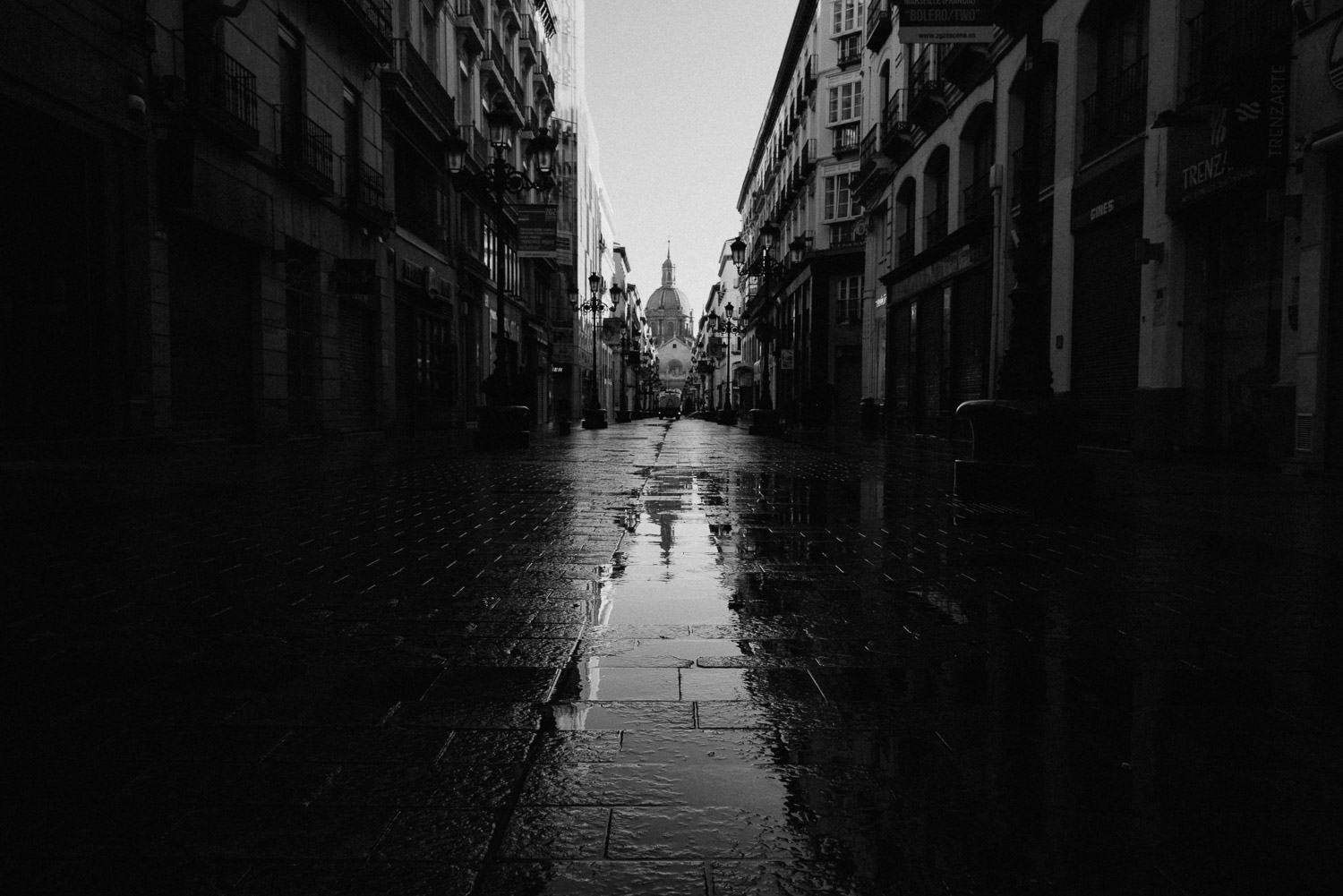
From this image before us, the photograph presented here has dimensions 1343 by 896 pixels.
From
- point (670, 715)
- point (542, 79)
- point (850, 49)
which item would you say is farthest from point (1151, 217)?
point (542, 79)

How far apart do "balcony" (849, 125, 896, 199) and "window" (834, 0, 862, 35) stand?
921 cm

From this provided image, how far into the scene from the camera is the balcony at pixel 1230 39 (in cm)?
1101

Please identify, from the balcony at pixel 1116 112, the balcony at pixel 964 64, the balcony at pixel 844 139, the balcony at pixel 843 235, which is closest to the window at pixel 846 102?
the balcony at pixel 844 139

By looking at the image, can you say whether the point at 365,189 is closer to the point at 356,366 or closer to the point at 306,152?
the point at 306,152

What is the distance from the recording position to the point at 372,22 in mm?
18969

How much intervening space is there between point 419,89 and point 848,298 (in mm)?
23222

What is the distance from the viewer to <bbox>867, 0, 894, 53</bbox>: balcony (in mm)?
26625

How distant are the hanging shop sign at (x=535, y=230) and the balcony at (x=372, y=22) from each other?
4.94 m

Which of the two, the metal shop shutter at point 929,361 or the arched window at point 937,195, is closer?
the metal shop shutter at point 929,361

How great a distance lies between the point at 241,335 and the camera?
14.8 metres

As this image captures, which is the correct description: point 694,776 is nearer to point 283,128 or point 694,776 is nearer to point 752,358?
point 283,128

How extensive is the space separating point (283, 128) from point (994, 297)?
14.8m

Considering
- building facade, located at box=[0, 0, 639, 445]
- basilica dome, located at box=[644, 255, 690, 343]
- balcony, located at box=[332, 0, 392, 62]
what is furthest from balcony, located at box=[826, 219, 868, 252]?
basilica dome, located at box=[644, 255, 690, 343]

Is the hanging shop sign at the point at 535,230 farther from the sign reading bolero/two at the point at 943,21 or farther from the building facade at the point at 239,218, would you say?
the sign reading bolero/two at the point at 943,21
